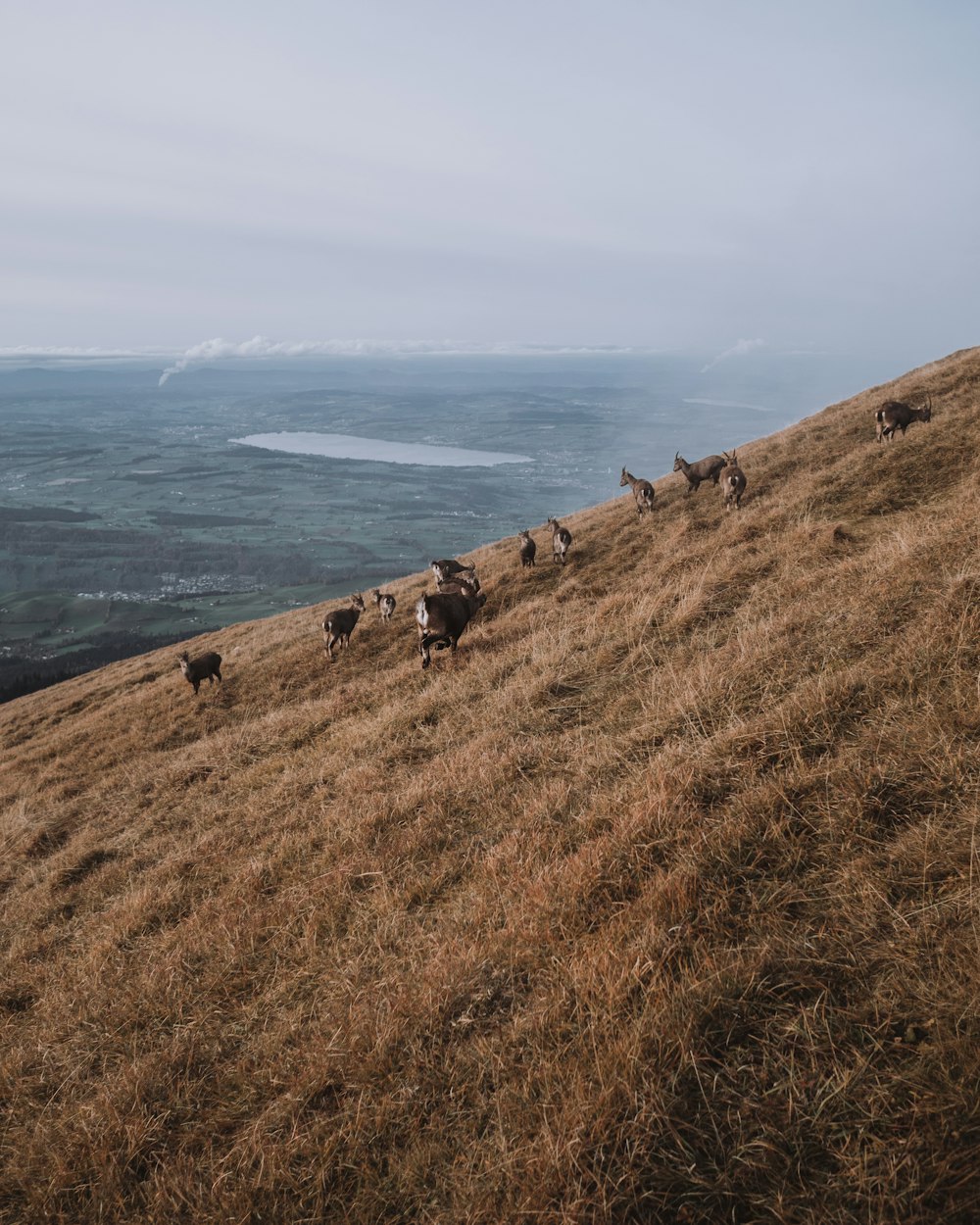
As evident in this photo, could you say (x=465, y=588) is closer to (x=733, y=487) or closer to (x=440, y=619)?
(x=440, y=619)

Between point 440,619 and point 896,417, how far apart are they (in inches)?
601

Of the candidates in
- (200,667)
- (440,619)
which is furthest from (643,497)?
(200,667)

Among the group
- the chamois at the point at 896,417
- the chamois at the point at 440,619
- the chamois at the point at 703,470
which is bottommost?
the chamois at the point at 440,619

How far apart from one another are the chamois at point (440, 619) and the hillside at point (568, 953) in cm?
264

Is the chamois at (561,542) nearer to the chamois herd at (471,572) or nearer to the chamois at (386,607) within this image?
the chamois herd at (471,572)

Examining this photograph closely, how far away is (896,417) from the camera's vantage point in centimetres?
1738

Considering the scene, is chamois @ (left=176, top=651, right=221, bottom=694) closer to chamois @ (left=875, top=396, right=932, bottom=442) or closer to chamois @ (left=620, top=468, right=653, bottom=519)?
chamois @ (left=620, top=468, right=653, bottom=519)

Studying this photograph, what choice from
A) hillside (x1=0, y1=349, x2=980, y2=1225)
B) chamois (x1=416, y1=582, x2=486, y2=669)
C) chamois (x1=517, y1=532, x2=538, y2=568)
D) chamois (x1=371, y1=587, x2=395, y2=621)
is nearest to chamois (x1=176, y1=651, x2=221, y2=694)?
chamois (x1=371, y1=587, x2=395, y2=621)

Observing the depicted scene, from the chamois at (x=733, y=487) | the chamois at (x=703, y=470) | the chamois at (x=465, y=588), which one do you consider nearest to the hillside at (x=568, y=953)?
the chamois at (x=465, y=588)

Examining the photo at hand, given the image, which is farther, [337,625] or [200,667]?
[200,667]

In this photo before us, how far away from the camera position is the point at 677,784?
4.72 meters

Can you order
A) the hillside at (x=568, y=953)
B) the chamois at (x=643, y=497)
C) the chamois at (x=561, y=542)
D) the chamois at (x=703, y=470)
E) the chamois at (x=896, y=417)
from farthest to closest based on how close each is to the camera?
the chamois at (x=703, y=470), the chamois at (x=643, y=497), the chamois at (x=561, y=542), the chamois at (x=896, y=417), the hillside at (x=568, y=953)

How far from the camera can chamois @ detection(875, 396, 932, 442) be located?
17375 millimetres

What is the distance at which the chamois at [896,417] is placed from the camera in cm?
1738
